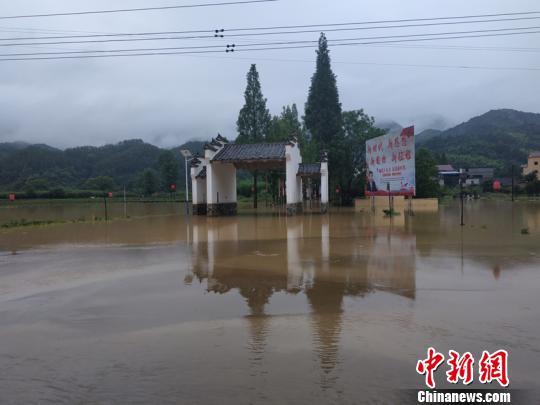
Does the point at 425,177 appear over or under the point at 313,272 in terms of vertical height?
over

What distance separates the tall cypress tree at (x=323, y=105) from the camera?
46.5 m

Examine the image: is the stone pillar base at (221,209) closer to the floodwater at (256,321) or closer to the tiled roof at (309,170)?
the tiled roof at (309,170)

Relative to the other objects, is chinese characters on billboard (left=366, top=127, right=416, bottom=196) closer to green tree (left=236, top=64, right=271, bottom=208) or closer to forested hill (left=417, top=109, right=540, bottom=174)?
green tree (left=236, top=64, right=271, bottom=208)

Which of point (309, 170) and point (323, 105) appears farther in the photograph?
point (323, 105)

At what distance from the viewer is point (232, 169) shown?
108 ft

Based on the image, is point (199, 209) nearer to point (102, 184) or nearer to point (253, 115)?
point (253, 115)

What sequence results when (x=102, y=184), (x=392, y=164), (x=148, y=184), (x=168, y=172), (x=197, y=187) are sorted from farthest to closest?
(x=102, y=184) → (x=168, y=172) → (x=148, y=184) → (x=197, y=187) → (x=392, y=164)

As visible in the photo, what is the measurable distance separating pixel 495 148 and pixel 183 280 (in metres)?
95.4

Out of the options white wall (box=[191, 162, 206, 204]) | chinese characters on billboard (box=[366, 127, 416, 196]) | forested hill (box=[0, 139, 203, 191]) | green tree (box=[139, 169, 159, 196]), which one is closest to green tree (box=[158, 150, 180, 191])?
green tree (box=[139, 169, 159, 196])

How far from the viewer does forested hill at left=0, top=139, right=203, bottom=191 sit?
77.7m

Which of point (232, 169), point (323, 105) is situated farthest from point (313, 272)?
point (323, 105)

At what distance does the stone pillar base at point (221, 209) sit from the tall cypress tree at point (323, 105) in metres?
16.5

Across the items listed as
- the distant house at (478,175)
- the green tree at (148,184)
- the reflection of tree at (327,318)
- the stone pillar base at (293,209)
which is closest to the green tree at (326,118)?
the stone pillar base at (293,209)

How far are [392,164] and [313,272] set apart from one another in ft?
71.5
